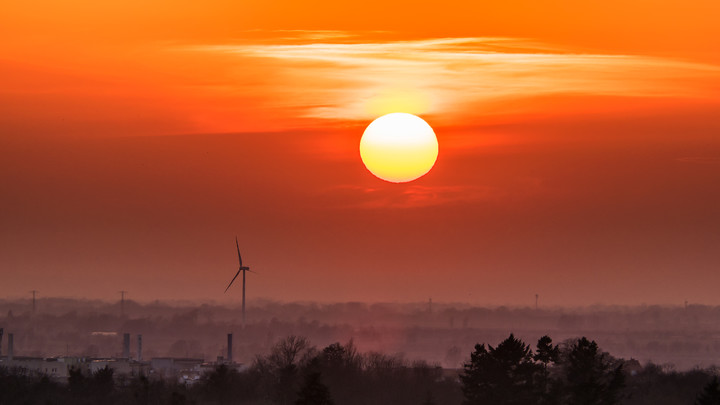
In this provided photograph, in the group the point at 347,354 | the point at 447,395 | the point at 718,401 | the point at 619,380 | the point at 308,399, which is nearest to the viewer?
the point at 718,401

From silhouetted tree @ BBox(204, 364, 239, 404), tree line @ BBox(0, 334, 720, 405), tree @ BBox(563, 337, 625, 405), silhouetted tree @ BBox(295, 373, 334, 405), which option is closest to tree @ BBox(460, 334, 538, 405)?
tree line @ BBox(0, 334, 720, 405)

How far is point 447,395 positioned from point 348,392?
9407 mm

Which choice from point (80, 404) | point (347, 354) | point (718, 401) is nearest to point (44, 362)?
point (347, 354)

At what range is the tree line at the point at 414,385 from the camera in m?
76.1

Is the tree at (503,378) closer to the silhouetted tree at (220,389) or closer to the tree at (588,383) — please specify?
the tree at (588,383)

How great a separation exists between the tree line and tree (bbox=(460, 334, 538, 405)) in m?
0.05

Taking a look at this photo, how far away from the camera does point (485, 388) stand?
77312 millimetres

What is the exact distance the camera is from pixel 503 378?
7619 centimetres

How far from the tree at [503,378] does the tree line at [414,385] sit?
0.05 meters

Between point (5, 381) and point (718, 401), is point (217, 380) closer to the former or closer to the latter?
point (5, 381)

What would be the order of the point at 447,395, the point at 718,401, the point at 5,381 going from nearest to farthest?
the point at 718,401 → the point at 5,381 → the point at 447,395

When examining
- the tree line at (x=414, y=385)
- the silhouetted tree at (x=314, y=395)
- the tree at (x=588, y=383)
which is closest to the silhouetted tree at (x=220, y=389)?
the tree line at (x=414, y=385)

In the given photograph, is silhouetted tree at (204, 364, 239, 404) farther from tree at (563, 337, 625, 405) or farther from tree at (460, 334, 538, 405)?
tree at (460, 334, 538, 405)

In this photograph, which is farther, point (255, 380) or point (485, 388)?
point (255, 380)
